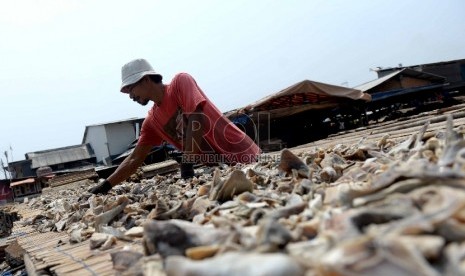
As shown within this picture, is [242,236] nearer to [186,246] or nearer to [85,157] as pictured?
[186,246]

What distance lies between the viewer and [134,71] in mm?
3818

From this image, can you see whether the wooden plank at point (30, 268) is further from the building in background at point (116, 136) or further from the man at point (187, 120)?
the building in background at point (116, 136)

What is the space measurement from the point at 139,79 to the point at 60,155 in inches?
1397

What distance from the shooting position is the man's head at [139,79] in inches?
149

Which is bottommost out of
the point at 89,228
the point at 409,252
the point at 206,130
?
the point at 89,228

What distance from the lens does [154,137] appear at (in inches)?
183

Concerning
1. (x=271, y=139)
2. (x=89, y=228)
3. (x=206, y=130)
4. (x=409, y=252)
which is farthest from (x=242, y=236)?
(x=271, y=139)

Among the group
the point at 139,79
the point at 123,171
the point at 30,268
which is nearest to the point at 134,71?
the point at 139,79

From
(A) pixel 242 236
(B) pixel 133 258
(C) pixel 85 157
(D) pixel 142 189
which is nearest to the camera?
(A) pixel 242 236

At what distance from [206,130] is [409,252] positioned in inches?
127

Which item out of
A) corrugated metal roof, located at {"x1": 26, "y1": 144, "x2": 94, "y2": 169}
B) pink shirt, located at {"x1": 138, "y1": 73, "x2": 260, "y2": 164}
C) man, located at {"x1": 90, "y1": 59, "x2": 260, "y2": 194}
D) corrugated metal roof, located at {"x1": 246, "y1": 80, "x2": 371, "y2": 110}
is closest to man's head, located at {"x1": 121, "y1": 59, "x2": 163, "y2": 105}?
man, located at {"x1": 90, "y1": 59, "x2": 260, "y2": 194}

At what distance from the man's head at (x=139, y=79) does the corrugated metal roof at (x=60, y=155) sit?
111ft

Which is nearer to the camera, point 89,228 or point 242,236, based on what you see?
point 242,236

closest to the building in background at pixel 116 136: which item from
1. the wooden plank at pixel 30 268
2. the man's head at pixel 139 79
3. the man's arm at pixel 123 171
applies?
the man's arm at pixel 123 171
